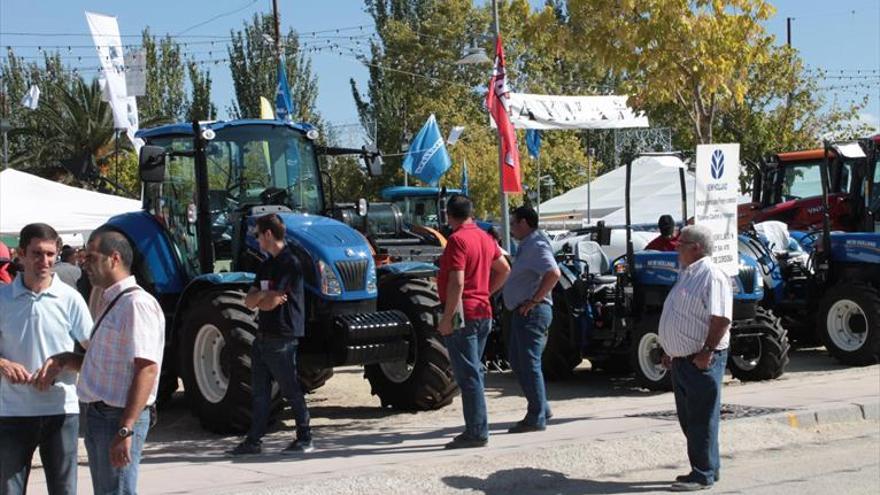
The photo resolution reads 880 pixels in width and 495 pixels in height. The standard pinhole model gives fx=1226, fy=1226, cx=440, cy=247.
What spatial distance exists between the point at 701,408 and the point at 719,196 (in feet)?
11.3

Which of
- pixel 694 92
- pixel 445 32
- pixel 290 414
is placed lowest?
pixel 290 414

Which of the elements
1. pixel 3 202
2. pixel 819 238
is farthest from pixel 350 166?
pixel 819 238

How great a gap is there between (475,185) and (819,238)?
35.0 metres

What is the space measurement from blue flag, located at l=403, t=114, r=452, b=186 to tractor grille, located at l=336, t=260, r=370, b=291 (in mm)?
13449

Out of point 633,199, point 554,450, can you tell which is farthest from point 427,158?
point 554,450

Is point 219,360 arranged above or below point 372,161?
below

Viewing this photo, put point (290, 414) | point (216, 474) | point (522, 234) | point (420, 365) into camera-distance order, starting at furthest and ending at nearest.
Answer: point (290, 414) → point (420, 365) → point (522, 234) → point (216, 474)

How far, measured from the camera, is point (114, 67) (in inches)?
912

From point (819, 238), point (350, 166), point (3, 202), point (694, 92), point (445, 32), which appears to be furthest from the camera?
point (445, 32)

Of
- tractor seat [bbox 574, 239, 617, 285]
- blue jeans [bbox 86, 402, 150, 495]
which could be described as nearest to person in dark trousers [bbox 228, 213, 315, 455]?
blue jeans [bbox 86, 402, 150, 495]

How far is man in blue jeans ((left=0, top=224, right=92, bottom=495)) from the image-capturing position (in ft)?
19.5

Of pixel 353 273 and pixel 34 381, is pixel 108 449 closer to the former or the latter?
pixel 34 381

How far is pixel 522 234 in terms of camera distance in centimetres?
1059

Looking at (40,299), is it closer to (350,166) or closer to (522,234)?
(522,234)
